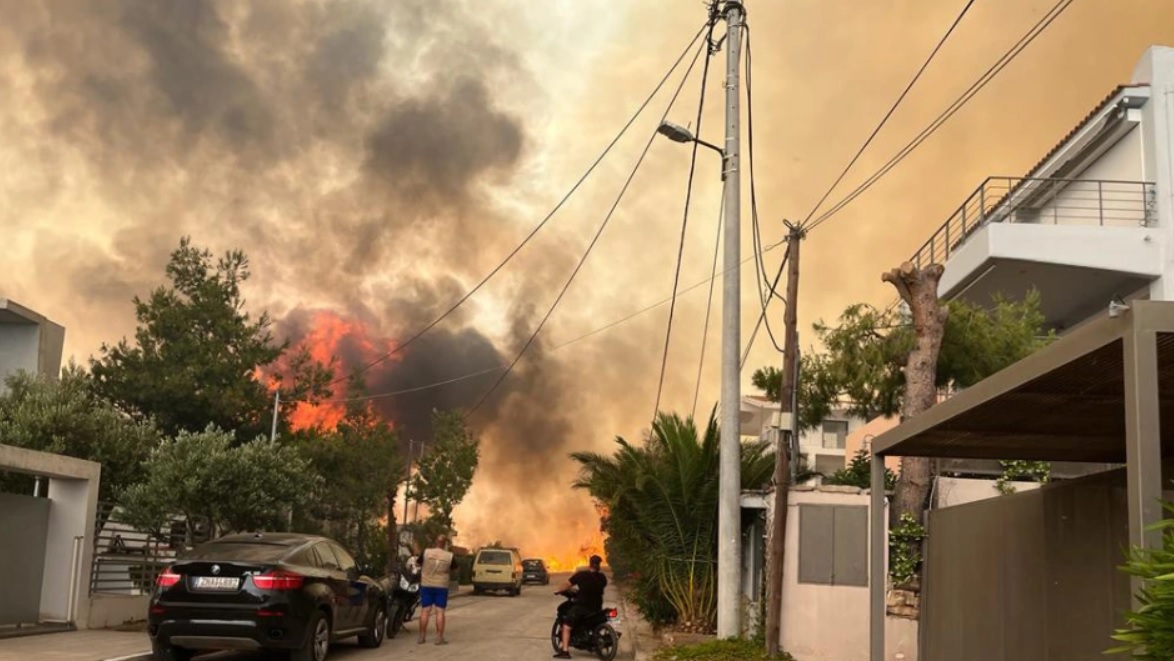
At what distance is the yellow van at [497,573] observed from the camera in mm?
42312

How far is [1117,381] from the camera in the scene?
21.6 ft

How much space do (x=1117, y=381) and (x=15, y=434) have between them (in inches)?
873

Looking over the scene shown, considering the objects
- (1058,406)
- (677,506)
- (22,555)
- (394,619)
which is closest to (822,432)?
(677,506)

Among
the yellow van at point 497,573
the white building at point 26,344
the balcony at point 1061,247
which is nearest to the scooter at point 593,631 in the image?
the balcony at point 1061,247

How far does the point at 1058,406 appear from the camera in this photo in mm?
7523


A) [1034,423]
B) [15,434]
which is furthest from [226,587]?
[15,434]

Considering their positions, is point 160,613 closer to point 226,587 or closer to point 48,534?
point 226,587

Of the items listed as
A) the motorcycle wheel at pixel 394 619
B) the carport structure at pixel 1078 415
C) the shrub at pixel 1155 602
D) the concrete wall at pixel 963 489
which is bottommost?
the motorcycle wheel at pixel 394 619

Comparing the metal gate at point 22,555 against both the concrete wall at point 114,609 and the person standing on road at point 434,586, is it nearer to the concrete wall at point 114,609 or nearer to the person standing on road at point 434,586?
the concrete wall at point 114,609

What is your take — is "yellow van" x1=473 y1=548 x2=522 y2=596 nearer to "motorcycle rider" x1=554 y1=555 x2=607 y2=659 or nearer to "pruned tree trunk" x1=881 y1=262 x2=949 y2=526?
"motorcycle rider" x1=554 y1=555 x2=607 y2=659

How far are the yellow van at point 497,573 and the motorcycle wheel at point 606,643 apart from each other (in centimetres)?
2774

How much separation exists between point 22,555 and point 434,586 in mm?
6026

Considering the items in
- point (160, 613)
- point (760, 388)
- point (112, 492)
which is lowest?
point (160, 613)

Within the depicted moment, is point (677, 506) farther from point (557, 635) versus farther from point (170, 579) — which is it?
point (170, 579)
